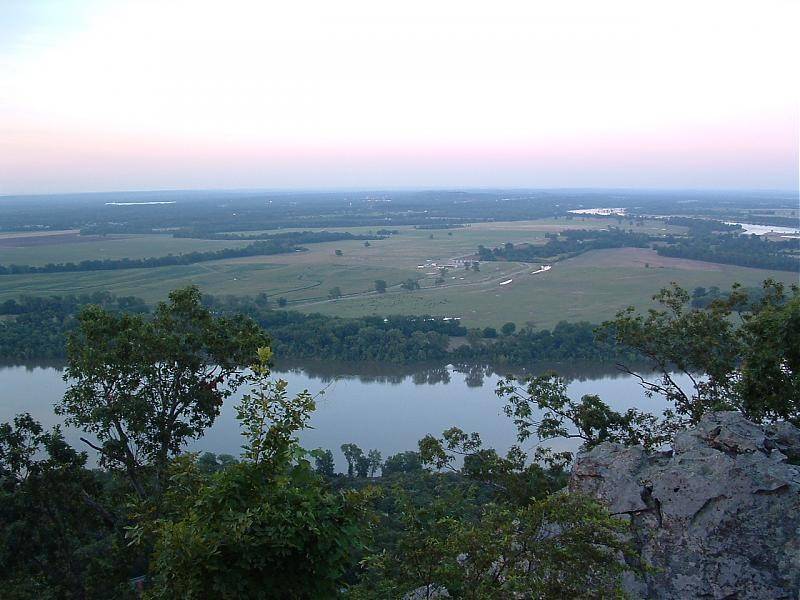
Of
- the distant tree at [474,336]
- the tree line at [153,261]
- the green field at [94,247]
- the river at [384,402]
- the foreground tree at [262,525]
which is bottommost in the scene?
the river at [384,402]

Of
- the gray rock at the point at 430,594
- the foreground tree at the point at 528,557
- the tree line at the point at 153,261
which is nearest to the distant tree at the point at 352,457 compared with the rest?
the gray rock at the point at 430,594

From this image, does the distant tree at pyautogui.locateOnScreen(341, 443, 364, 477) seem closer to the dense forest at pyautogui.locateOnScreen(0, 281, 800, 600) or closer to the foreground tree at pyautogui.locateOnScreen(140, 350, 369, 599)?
the dense forest at pyautogui.locateOnScreen(0, 281, 800, 600)

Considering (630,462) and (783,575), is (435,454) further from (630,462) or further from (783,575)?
(783,575)

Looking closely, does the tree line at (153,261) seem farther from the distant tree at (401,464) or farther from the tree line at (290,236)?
the distant tree at (401,464)

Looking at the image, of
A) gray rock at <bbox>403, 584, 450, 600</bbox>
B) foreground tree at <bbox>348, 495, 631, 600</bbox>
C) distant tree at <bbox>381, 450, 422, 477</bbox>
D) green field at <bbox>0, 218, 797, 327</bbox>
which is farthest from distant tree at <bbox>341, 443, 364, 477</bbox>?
green field at <bbox>0, 218, 797, 327</bbox>

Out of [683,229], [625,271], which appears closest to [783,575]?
[625,271]
